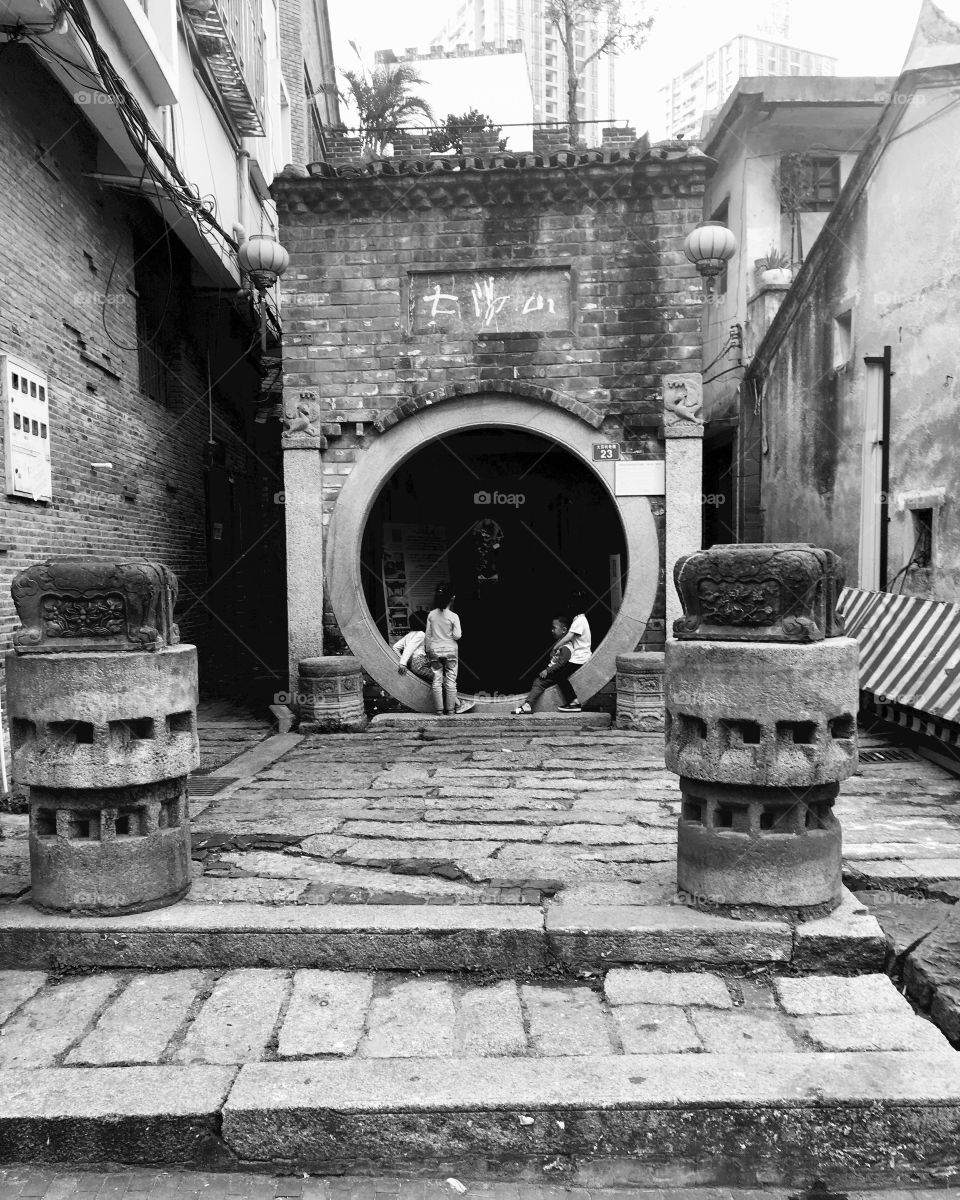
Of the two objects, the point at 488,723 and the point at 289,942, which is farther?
the point at 488,723

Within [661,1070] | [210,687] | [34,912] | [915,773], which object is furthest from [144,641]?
[210,687]

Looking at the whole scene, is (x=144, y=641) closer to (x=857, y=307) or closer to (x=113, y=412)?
(x=113, y=412)

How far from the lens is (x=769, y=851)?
4.16 meters

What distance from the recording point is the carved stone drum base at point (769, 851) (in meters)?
4.15

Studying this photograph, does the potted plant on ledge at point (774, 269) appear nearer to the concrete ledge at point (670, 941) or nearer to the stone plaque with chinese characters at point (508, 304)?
the stone plaque with chinese characters at point (508, 304)

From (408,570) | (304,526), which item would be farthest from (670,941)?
(408,570)

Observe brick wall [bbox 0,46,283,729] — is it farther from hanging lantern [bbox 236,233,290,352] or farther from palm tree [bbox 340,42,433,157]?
palm tree [bbox 340,42,433,157]

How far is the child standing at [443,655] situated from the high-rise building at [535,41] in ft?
161

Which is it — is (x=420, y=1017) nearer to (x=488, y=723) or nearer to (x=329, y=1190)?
(x=329, y=1190)

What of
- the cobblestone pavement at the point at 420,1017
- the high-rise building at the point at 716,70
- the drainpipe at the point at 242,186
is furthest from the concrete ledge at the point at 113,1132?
the high-rise building at the point at 716,70

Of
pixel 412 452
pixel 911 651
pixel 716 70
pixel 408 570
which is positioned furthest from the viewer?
pixel 716 70

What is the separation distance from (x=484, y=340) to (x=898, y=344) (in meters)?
4.46

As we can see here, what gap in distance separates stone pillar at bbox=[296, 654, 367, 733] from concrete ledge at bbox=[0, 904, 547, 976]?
545 cm

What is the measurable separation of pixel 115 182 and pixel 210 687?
6590 mm
